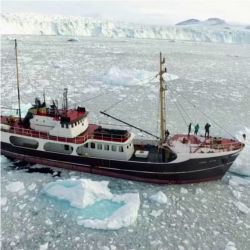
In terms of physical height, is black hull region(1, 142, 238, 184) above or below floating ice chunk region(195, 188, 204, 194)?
above

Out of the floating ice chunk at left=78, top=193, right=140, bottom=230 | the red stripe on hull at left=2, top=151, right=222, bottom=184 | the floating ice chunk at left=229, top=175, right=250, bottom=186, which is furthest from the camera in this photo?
the red stripe on hull at left=2, top=151, right=222, bottom=184

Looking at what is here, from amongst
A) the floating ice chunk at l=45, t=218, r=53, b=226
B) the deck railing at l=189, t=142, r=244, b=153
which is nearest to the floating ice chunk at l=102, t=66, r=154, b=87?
the deck railing at l=189, t=142, r=244, b=153

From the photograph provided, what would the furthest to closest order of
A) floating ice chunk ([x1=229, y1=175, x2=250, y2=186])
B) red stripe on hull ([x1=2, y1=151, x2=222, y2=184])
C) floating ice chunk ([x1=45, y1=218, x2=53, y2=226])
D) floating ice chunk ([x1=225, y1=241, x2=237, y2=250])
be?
1. red stripe on hull ([x1=2, y1=151, x2=222, y2=184])
2. floating ice chunk ([x1=229, y1=175, x2=250, y2=186])
3. floating ice chunk ([x1=45, y1=218, x2=53, y2=226])
4. floating ice chunk ([x1=225, y1=241, x2=237, y2=250])

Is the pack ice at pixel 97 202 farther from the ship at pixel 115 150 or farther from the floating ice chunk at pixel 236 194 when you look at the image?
the floating ice chunk at pixel 236 194

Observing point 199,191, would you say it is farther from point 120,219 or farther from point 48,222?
point 48,222

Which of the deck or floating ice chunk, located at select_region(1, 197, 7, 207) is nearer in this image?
floating ice chunk, located at select_region(1, 197, 7, 207)

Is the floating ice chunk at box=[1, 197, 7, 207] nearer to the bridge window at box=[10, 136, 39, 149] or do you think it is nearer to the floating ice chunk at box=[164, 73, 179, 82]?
the bridge window at box=[10, 136, 39, 149]

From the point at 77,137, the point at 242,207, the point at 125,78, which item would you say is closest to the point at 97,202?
the point at 77,137
